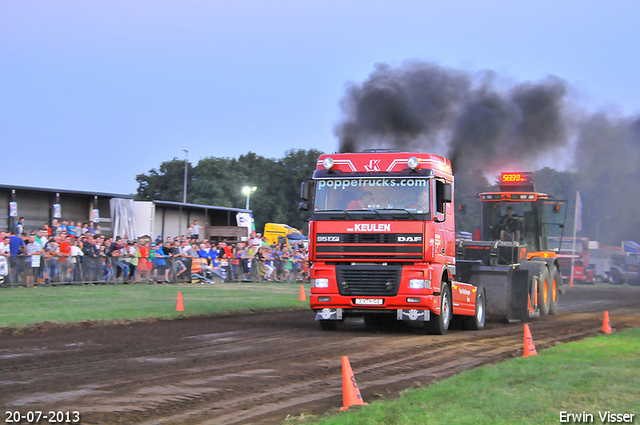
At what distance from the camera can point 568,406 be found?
261 inches

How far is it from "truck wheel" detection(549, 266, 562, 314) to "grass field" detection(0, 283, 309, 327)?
7451 millimetres

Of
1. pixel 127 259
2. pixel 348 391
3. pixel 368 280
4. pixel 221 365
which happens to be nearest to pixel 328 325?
pixel 368 280

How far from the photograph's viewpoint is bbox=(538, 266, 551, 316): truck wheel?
63.4 ft

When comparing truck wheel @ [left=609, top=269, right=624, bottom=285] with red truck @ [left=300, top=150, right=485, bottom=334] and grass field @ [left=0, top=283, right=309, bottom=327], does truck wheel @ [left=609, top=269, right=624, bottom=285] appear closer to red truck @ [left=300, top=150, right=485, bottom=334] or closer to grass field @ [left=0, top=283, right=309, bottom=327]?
grass field @ [left=0, top=283, right=309, bottom=327]

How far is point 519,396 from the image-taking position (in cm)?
711

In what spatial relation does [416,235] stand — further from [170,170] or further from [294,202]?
[170,170]

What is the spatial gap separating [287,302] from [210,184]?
51589mm

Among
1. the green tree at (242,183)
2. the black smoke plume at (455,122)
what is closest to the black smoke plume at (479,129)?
the black smoke plume at (455,122)

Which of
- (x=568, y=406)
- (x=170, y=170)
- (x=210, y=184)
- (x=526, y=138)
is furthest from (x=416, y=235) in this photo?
(x=170, y=170)

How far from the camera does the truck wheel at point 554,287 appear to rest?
67.4 feet

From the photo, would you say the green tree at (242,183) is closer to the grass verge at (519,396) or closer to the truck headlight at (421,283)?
the truck headlight at (421,283)

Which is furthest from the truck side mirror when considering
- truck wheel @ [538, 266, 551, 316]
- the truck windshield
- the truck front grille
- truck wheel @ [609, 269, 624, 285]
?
truck wheel @ [609, 269, 624, 285]

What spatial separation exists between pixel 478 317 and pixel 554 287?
6354mm

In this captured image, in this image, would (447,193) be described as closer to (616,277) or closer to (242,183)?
(616,277)
